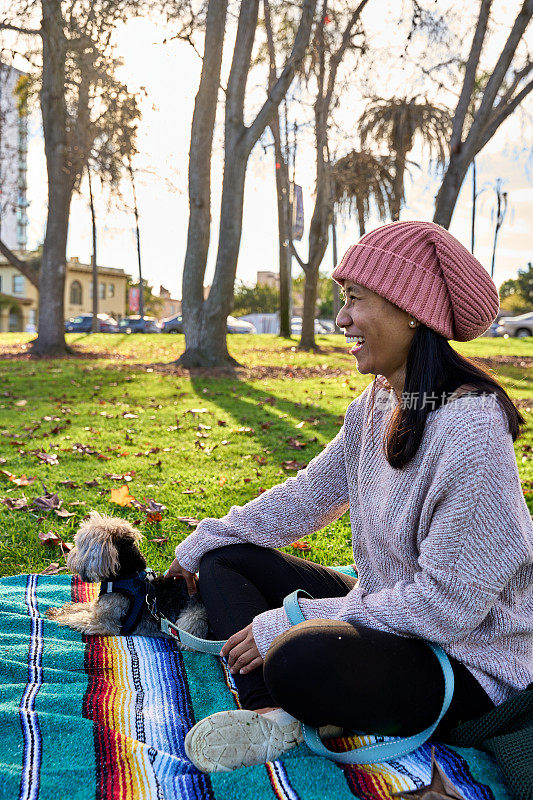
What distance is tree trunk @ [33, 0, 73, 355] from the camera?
55.7ft

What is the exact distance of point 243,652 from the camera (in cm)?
267

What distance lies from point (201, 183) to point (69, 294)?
55954 mm

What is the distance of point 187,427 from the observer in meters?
8.97

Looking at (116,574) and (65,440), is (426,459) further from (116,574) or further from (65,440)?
(65,440)

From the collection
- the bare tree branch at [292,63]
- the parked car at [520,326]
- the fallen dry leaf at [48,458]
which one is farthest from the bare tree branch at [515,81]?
the parked car at [520,326]

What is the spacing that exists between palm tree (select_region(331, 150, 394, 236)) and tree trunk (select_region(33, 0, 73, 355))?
8197 millimetres

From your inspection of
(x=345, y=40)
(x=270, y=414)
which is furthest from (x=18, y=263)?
(x=270, y=414)

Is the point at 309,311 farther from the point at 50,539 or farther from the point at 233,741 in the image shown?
the point at 233,741

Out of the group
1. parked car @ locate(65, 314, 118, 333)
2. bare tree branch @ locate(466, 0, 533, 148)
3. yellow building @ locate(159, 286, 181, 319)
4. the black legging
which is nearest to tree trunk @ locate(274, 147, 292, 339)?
bare tree branch @ locate(466, 0, 533, 148)

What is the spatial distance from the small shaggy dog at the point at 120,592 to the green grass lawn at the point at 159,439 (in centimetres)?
94

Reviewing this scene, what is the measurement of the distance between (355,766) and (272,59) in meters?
21.4

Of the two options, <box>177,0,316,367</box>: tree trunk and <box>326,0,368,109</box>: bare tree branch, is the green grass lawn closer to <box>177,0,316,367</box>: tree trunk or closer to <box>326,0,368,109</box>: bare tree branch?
<box>177,0,316,367</box>: tree trunk

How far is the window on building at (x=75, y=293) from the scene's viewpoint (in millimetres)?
67375

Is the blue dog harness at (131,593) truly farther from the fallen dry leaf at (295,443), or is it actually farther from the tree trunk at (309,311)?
the tree trunk at (309,311)
